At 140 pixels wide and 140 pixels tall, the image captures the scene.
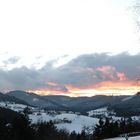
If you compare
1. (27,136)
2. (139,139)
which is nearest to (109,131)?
(27,136)

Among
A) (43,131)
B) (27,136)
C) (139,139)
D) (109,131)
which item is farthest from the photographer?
(43,131)

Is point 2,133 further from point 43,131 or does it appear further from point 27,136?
point 43,131

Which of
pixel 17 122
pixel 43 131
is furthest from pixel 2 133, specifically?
pixel 43 131

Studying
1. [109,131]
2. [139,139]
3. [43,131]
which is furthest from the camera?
[43,131]

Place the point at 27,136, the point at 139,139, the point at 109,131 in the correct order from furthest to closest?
the point at 109,131 < the point at 27,136 < the point at 139,139

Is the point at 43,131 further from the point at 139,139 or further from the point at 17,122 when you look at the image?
the point at 139,139

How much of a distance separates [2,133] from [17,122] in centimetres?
772

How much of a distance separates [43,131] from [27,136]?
43.2 meters

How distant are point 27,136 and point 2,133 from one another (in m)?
8.88

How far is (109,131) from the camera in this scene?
6094 centimetres

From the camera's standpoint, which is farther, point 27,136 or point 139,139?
point 27,136

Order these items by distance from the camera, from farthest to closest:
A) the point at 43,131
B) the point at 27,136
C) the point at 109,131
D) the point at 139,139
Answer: the point at 43,131 → the point at 109,131 → the point at 27,136 → the point at 139,139

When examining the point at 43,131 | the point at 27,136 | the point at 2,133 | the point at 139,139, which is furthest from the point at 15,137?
the point at 43,131

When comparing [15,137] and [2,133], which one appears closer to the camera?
[15,137]
